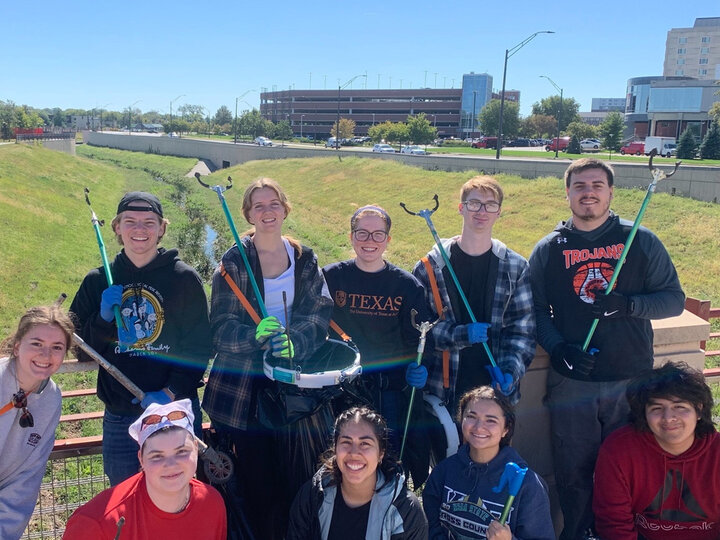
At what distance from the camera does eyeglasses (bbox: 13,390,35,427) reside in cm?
300

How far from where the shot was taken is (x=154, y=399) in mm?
3211

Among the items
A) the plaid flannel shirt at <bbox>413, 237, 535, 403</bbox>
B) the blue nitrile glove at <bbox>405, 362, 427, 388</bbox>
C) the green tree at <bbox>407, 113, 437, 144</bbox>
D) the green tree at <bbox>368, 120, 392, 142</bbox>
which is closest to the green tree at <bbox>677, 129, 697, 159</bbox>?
the green tree at <bbox>407, 113, 437, 144</bbox>

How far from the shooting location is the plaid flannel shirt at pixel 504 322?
370 centimetres

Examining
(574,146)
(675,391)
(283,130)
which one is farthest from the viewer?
(283,130)

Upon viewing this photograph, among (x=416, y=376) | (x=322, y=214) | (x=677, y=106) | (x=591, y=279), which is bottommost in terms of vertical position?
(x=322, y=214)

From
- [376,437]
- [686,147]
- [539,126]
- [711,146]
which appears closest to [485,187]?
[376,437]

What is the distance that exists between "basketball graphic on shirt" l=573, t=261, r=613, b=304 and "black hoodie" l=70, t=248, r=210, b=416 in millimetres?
2187

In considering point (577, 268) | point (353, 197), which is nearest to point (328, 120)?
point (353, 197)

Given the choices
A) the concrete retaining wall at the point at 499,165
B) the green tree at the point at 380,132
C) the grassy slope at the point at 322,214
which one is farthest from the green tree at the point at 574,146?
the green tree at the point at 380,132

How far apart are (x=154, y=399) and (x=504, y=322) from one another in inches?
79.9

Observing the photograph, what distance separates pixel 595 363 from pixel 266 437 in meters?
1.95

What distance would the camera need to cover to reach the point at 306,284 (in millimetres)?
3576

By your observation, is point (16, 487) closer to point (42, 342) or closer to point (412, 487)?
point (42, 342)

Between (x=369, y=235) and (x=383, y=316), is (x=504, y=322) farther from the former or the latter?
(x=369, y=235)
